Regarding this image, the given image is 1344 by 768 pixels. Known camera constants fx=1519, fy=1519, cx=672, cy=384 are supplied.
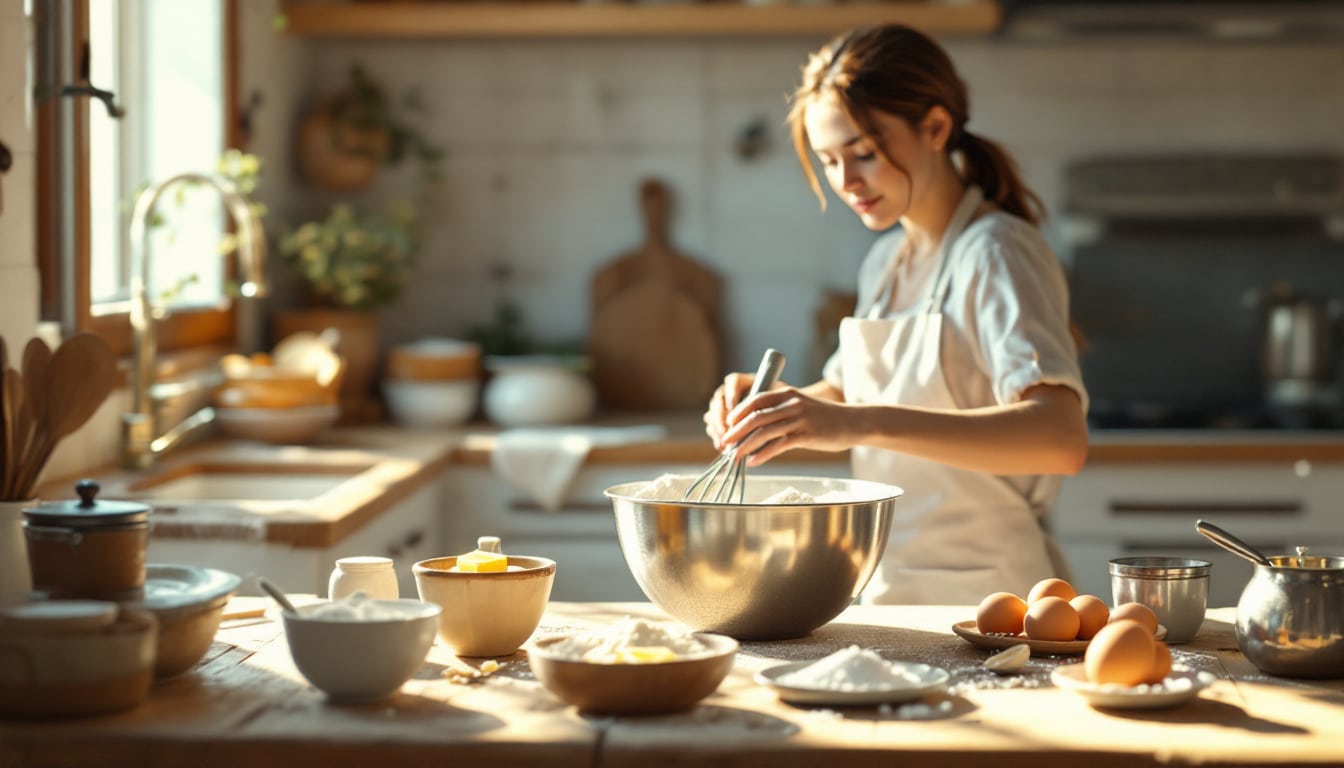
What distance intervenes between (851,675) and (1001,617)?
0.26 m

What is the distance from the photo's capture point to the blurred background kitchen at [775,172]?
138 inches

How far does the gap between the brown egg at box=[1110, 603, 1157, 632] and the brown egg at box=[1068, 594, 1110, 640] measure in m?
0.04

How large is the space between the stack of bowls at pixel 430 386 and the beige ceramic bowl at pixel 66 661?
217 centimetres

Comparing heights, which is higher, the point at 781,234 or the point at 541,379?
the point at 781,234

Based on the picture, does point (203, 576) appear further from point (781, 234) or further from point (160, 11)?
point (781, 234)

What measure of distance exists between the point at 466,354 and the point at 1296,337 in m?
1.90

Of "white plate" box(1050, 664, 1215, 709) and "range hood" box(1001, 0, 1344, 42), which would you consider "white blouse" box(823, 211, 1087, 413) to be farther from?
"range hood" box(1001, 0, 1344, 42)

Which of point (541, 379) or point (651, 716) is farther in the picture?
point (541, 379)

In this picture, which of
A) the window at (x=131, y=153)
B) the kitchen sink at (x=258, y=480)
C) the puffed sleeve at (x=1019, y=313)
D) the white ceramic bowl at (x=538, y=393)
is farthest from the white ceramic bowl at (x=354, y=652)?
the white ceramic bowl at (x=538, y=393)

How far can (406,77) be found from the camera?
3703 mm

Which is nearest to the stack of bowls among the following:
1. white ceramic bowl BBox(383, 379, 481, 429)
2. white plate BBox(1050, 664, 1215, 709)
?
white ceramic bowl BBox(383, 379, 481, 429)

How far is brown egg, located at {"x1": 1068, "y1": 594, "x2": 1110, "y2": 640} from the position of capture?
4.65 ft

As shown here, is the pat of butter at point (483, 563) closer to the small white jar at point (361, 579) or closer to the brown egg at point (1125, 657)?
the small white jar at point (361, 579)

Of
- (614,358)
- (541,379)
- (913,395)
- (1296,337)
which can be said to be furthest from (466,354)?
(1296,337)
